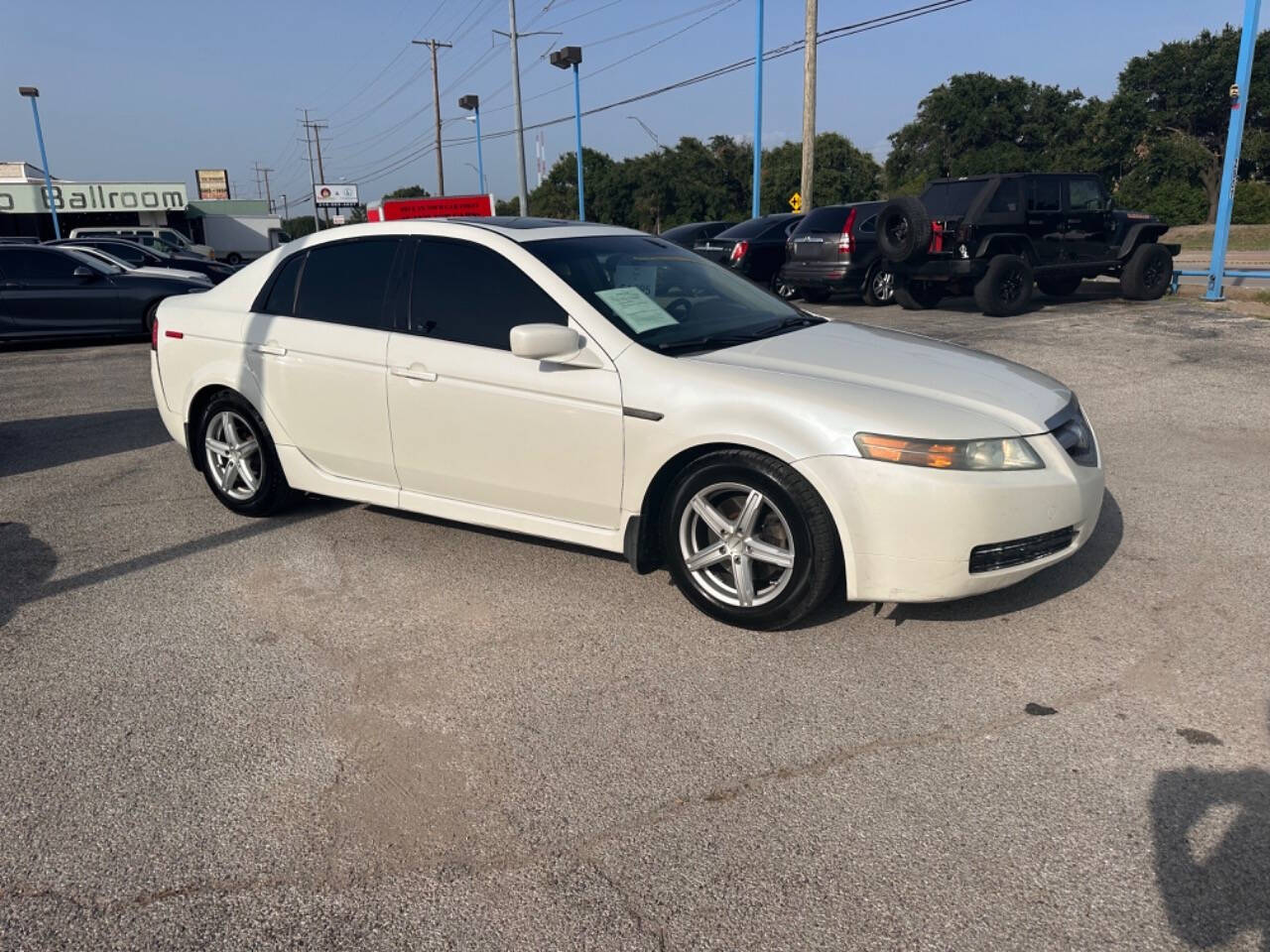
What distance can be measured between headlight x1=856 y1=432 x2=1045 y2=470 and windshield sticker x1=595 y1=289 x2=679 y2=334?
1.13 meters

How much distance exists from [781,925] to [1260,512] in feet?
13.8

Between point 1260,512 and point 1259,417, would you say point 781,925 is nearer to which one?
point 1260,512

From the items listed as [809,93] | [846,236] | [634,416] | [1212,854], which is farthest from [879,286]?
[1212,854]

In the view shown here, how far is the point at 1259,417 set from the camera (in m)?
7.35

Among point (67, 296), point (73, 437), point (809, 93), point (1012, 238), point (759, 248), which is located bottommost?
point (73, 437)

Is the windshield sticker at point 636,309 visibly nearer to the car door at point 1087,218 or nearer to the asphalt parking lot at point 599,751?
the asphalt parking lot at point 599,751

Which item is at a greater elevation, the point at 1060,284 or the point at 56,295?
the point at 56,295

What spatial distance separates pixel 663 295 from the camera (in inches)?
181

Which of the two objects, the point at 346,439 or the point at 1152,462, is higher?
the point at 346,439

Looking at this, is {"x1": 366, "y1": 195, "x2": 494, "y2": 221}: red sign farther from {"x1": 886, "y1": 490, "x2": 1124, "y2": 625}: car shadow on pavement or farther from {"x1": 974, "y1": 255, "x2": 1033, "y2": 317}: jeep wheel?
{"x1": 886, "y1": 490, "x2": 1124, "y2": 625}: car shadow on pavement

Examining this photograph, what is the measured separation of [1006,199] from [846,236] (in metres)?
2.61

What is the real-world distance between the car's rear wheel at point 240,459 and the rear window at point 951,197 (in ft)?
35.6

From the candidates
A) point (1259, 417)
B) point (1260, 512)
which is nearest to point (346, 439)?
point (1260, 512)

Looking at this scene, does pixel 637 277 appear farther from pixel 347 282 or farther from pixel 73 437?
pixel 73 437
